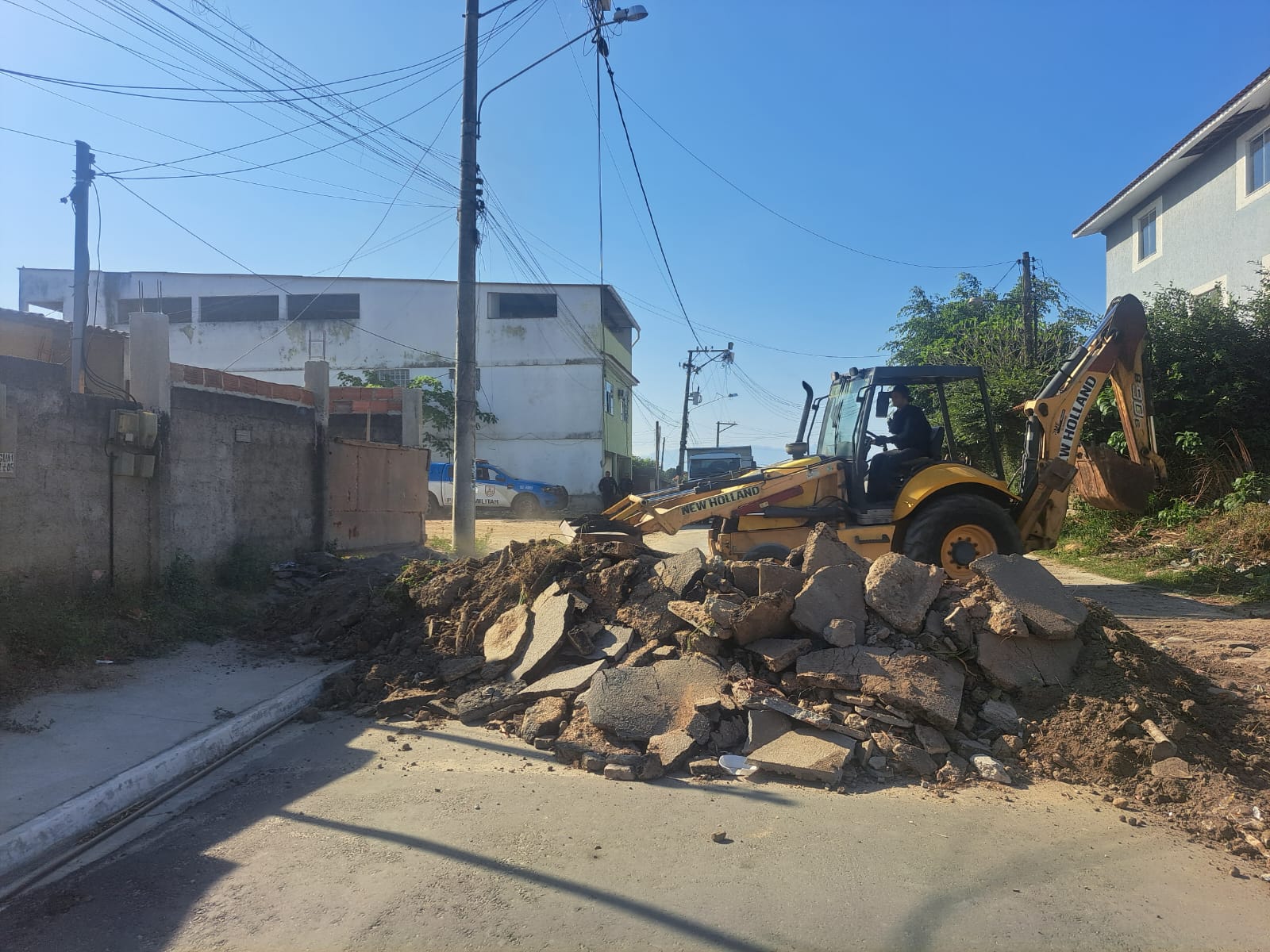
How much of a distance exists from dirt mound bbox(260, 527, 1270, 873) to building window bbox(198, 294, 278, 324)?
28.6 m

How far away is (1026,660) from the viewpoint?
18.1 feet

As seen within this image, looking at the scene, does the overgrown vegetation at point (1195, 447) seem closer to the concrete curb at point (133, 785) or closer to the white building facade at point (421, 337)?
the concrete curb at point (133, 785)

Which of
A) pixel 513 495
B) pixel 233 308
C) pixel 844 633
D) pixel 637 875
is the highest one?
pixel 233 308

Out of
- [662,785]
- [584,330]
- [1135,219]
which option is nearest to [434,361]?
[584,330]

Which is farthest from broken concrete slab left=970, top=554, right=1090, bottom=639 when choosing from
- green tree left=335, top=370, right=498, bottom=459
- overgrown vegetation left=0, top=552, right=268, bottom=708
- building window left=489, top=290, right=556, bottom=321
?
building window left=489, top=290, right=556, bottom=321

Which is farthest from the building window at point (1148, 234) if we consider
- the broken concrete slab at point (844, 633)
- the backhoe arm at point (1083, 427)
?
the broken concrete slab at point (844, 633)

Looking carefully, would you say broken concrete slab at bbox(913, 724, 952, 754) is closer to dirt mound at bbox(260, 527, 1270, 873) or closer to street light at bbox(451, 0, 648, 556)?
dirt mound at bbox(260, 527, 1270, 873)

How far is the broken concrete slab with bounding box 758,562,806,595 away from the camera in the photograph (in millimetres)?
6086

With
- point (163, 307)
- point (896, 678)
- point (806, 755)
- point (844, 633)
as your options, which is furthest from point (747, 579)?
point (163, 307)

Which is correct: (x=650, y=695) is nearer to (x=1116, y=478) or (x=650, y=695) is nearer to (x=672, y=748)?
(x=672, y=748)

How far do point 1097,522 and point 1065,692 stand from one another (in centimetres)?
1068

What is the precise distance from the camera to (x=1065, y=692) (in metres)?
5.29

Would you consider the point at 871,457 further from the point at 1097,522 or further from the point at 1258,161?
the point at 1258,161

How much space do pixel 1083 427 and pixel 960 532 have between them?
2218 millimetres
